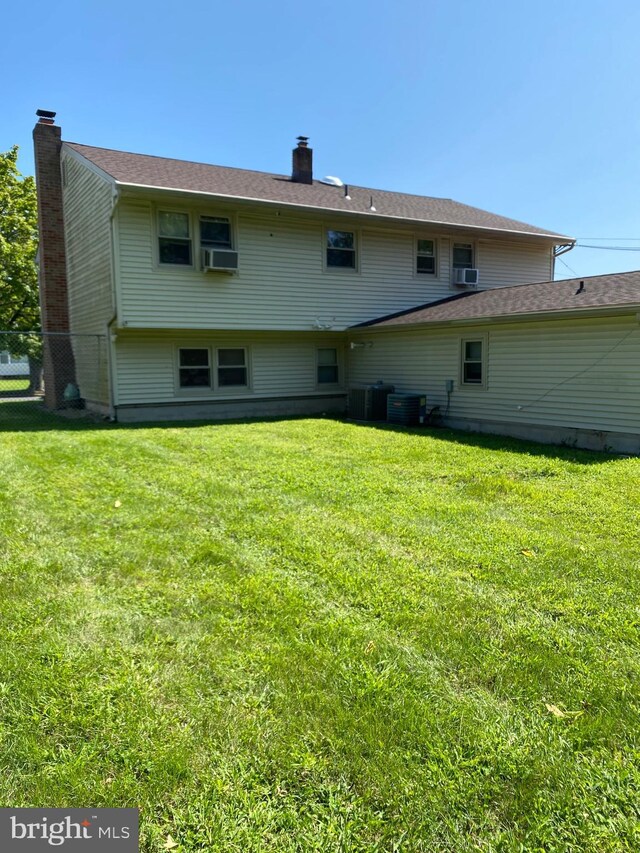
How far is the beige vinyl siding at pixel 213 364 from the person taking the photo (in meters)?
12.4

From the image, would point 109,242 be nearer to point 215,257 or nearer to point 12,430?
point 215,257

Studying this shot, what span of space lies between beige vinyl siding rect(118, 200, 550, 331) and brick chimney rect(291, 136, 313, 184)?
3.41 m

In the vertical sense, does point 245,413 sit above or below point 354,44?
below

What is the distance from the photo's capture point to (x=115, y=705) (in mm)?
2307

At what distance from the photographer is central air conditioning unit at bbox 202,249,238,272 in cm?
1210

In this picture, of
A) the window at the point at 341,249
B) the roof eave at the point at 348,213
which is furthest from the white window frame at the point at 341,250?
the roof eave at the point at 348,213

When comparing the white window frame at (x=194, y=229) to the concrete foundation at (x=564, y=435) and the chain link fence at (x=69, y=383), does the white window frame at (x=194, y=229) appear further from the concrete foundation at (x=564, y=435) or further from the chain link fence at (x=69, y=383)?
the concrete foundation at (x=564, y=435)

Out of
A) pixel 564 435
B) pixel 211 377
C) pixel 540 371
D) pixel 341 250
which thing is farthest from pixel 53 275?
pixel 564 435

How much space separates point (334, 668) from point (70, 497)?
4.00 meters

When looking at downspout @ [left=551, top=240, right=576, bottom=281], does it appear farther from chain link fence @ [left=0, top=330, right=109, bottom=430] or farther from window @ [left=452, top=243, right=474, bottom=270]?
chain link fence @ [left=0, top=330, right=109, bottom=430]

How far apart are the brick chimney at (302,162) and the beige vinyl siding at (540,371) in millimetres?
6627

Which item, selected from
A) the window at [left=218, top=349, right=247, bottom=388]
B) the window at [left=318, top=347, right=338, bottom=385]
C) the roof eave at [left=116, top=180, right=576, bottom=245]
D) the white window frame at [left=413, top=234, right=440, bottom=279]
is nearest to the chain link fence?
the window at [left=218, top=349, right=247, bottom=388]

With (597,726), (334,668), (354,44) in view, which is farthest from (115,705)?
(354,44)

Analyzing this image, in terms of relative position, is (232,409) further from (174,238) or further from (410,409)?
(410,409)
